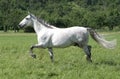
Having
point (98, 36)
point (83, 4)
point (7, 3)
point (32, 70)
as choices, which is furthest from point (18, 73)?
point (83, 4)

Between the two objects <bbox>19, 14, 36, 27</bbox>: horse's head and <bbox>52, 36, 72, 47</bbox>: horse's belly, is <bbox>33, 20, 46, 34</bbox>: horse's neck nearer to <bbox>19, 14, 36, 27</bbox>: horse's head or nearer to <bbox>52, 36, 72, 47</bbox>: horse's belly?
<bbox>19, 14, 36, 27</bbox>: horse's head

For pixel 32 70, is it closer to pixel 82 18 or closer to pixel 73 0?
pixel 82 18

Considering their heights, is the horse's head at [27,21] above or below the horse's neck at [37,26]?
above

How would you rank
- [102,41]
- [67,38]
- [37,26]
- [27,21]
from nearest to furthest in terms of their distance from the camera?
[67,38] < [102,41] < [37,26] < [27,21]

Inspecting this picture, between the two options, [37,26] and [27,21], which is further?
[27,21]

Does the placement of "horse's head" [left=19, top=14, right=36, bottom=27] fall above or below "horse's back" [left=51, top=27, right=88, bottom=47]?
above

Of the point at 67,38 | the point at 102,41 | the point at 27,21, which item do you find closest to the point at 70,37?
the point at 67,38

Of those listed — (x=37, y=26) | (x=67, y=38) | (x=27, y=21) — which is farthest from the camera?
(x=27, y=21)

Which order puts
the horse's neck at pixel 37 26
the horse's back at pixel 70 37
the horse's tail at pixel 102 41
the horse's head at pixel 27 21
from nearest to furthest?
1. the horse's back at pixel 70 37
2. the horse's tail at pixel 102 41
3. the horse's neck at pixel 37 26
4. the horse's head at pixel 27 21

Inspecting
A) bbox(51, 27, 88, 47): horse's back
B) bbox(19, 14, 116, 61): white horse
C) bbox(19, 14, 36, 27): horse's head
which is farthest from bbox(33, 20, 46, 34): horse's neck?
bbox(51, 27, 88, 47): horse's back

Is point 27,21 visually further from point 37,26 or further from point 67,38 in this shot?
point 67,38

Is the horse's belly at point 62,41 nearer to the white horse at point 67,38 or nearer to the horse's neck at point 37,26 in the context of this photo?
A: the white horse at point 67,38

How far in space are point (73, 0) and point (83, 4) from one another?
1646 cm

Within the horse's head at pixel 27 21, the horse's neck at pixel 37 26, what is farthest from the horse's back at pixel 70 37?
the horse's head at pixel 27 21
